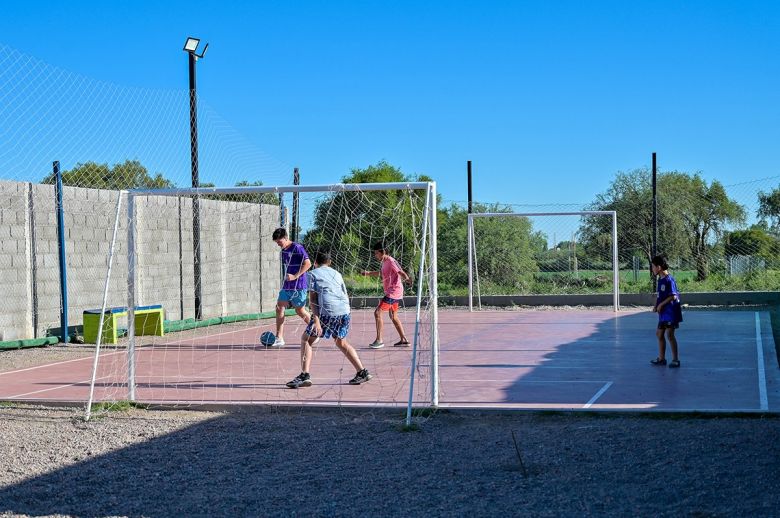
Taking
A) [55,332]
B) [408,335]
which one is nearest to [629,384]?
[408,335]

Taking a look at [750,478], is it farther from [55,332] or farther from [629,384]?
[55,332]

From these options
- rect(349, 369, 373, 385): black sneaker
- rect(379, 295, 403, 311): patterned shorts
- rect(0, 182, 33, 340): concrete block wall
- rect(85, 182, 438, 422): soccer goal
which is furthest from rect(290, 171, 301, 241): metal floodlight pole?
rect(349, 369, 373, 385): black sneaker

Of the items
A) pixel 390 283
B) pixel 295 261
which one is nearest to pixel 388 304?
pixel 390 283

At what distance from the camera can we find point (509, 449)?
6578 millimetres

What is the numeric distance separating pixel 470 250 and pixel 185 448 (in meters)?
15.1

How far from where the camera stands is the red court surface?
864cm

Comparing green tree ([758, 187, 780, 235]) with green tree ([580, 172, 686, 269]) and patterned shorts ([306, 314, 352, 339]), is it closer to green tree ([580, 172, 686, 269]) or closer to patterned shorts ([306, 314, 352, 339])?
green tree ([580, 172, 686, 269])

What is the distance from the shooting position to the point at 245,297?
66.4 feet

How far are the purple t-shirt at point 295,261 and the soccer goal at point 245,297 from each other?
105cm

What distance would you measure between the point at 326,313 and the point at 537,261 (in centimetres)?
1542

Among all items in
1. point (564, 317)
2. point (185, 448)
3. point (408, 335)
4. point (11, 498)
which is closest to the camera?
point (11, 498)

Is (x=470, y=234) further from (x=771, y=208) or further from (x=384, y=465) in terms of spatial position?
(x=384, y=465)

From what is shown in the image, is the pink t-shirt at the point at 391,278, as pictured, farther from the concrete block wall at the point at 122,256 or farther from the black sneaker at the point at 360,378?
the concrete block wall at the point at 122,256

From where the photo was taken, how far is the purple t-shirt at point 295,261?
11711 mm
